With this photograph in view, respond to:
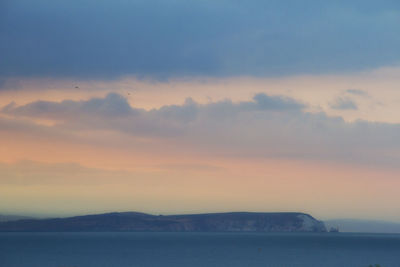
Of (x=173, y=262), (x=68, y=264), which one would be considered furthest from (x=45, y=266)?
(x=173, y=262)

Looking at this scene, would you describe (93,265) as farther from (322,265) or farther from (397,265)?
(397,265)

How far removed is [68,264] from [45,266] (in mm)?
5854

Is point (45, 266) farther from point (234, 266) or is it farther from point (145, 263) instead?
point (234, 266)

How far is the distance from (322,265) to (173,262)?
34.7 meters

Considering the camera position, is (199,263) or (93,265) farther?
(199,263)

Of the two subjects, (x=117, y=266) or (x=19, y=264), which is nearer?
(x=117, y=266)

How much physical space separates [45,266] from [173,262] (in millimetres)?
30194

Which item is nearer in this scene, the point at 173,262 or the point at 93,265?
the point at 93,265

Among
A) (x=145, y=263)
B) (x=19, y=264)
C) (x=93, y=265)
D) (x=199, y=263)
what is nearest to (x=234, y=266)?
(x=199, y=263)

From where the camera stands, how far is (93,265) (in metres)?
130

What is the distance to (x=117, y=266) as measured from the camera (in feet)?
420

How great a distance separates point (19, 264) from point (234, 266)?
161 ft

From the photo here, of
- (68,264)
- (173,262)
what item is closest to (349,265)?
(173,262)

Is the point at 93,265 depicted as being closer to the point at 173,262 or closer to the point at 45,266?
the point at 45,266
